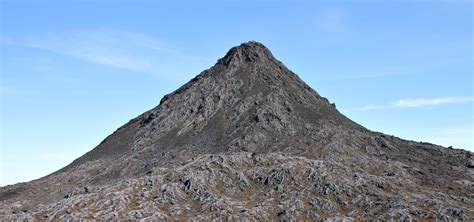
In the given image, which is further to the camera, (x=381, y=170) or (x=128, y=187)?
(x=381, y=170)

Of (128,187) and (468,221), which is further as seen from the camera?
(128,187)

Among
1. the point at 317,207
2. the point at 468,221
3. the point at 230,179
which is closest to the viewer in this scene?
the point at 468,221

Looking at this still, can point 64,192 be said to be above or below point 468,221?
above

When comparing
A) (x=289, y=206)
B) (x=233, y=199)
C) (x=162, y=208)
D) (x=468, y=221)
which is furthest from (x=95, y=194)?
(x=468, y=221)

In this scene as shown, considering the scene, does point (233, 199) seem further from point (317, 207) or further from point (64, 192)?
point (64, 192)

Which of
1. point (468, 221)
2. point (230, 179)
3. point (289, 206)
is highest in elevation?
point (230, 179)

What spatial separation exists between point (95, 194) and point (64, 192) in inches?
949

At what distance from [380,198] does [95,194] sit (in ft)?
287

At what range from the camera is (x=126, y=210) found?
159 m

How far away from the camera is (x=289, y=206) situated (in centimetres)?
16200

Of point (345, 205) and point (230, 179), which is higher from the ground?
point (230, 179)

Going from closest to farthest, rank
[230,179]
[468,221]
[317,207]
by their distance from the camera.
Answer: [468,221] → [317,207] → [230,179]

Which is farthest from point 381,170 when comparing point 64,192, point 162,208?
point 64,192

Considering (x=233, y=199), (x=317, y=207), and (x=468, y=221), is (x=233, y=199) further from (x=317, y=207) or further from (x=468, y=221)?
(x=468, y=221)
